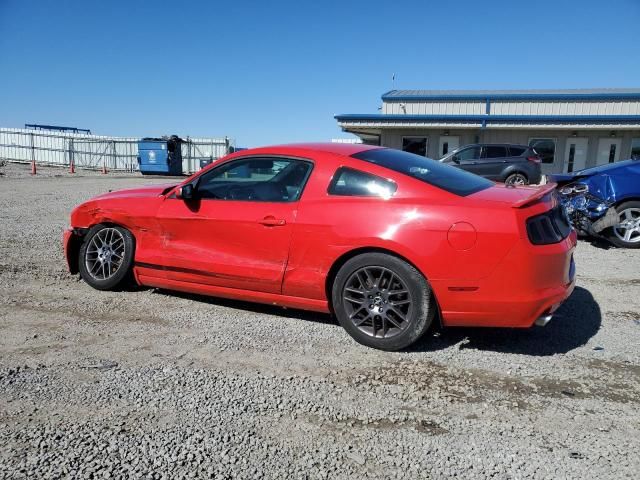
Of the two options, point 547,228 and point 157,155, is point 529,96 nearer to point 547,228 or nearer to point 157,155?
point 157,155

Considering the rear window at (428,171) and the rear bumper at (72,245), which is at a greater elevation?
the rear window at (428,171)

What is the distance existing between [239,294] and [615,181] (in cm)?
580

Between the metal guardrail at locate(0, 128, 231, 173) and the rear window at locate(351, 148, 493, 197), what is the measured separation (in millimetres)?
31784

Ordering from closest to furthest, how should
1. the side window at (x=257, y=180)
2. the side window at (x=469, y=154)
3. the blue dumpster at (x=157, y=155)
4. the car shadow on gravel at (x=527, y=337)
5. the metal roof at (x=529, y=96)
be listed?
the car shadow on gravel at (x=527, y=337)
the side window at (x=257, y=180)
the side window at (x=469, y=154)
the metal roof at (x=529, y=96)
the blue dumpster at (x=157, y=155)

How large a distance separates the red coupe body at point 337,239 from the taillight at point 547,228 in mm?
37

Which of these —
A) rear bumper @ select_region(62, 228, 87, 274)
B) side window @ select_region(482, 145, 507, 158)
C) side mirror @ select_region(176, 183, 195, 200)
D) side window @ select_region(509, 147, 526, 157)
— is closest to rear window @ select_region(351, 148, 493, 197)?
side mirror @ select_region(176, 183, 195, 200)

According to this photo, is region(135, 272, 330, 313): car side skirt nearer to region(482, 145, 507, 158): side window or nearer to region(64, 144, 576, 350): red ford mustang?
region(64, 144, 576, 350): red ford mustang

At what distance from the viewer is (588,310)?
14.4 feet

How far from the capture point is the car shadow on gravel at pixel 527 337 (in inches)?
140

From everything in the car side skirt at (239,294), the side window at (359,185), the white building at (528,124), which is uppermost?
the white building at (528,124)

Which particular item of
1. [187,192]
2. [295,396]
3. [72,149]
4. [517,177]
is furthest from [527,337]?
[72,149]

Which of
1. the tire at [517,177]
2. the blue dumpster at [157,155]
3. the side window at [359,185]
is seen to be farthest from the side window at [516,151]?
the blue dumpster at [157,155]

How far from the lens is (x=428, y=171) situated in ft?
12.8

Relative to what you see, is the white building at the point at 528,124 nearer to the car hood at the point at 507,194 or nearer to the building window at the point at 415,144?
the building window at the point at 415,144
